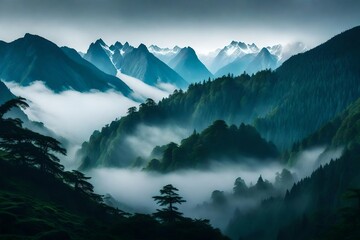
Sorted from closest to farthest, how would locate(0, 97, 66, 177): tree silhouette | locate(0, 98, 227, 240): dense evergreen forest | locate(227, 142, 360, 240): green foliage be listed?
1. locate(0, 98, 227, 240): dense evergreen forest
2. locate(0, 97, 66, 177): tree silhouette
3. locate(227, 142, 360, 240): green foliage

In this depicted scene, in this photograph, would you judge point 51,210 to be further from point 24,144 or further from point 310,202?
point 310,202

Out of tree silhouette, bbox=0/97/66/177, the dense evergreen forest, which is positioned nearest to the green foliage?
the dense evergreen forest

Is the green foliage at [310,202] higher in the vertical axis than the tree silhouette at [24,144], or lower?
higher

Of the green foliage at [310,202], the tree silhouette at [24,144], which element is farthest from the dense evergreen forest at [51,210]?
the green foliage at [310,202]

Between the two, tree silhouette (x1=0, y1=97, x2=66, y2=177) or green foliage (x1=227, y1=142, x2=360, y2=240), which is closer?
tree silhouette (x1=0, y1=97, x2=66, y2=177)

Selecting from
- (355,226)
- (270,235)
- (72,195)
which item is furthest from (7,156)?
(270,235)

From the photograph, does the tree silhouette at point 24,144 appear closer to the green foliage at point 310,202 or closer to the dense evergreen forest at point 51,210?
the dense evergreen forest at point 51,210

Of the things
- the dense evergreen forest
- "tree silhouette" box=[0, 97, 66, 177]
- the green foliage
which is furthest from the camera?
the green foliage

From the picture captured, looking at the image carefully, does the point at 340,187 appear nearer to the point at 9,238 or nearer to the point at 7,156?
the point at 7,156

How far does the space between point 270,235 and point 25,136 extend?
372 feet

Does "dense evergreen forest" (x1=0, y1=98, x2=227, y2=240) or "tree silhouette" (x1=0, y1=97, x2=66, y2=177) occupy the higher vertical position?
"tree silhouette" (x1=0, y1=97, x2=66, y2=177)

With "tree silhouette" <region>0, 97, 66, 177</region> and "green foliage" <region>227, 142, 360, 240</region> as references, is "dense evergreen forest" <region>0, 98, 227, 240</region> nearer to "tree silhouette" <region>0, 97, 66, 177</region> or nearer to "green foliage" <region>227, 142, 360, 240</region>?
"tree silhouette" <region>0, 97, 66, 177</region>

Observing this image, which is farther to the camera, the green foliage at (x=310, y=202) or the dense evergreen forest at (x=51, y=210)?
the green foliage at (x=310, y=202)

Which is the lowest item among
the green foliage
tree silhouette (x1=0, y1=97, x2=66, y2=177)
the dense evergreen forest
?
the dense evergreen forest
